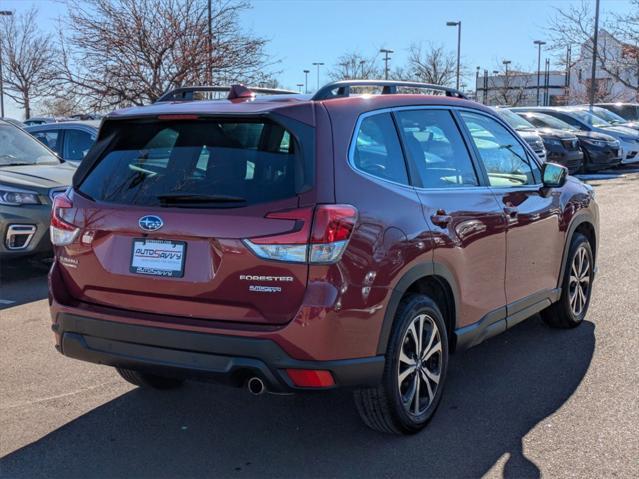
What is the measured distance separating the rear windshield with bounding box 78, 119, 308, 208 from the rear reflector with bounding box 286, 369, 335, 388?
773 mm

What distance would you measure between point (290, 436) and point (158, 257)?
1.20 meters

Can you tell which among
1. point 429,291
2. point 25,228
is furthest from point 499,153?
point 25,228

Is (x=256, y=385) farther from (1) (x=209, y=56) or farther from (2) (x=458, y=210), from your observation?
(1) (x=209, y=56)

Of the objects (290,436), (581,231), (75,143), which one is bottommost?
(290,436)

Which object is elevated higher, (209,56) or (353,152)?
(209,56)

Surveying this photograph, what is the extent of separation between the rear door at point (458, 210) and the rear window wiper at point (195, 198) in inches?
40.6

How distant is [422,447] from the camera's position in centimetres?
372

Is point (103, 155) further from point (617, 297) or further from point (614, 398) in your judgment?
point (617, 297)

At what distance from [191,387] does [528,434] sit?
203 cm

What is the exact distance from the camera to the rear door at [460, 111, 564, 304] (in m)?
4.66

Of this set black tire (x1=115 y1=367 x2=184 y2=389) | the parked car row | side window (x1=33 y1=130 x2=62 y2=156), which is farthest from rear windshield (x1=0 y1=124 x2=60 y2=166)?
the parked car row

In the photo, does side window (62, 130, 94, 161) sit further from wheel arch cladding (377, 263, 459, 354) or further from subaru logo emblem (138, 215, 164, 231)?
wheel arch cladding (377, 263, 459, 354)

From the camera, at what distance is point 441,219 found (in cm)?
392

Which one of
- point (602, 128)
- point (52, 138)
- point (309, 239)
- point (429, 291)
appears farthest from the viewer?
point (602, 128)
